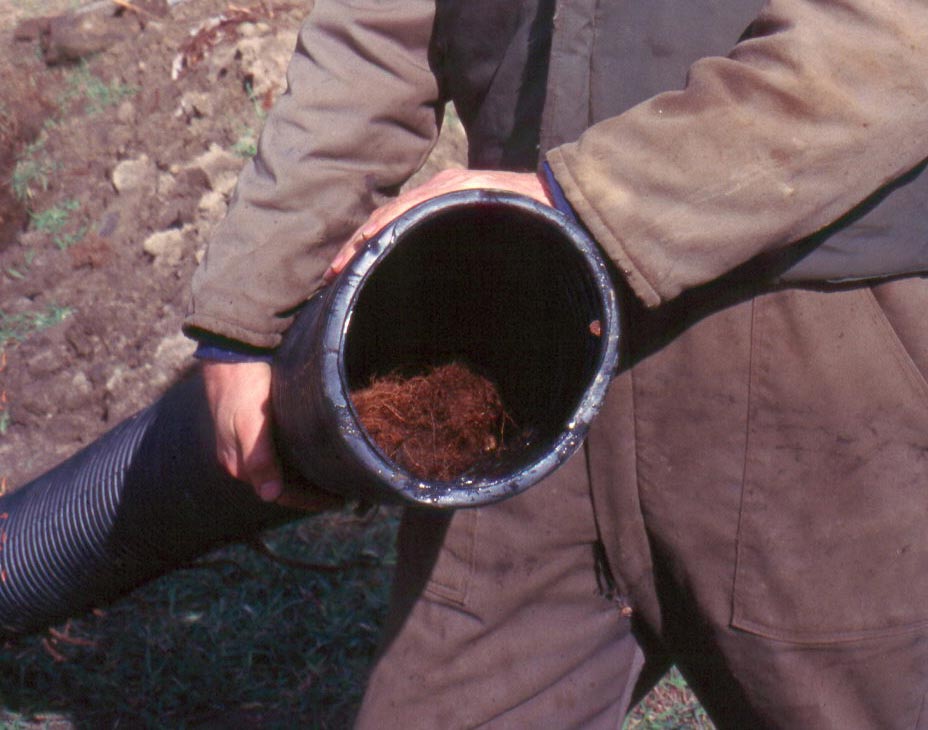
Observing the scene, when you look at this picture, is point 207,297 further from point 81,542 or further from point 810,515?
point 81,542

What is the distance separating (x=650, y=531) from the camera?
1.56 m

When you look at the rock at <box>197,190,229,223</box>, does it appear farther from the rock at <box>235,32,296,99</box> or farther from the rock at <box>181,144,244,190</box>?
the rock at <box>235,32,296,99</box>

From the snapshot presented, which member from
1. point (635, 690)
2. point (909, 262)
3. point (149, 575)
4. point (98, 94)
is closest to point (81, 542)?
point (149, 575)

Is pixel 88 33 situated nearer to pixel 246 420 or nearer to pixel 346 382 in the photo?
pixel 246 420

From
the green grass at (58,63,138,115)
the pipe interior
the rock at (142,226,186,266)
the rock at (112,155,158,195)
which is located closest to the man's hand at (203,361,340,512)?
the pipe interior

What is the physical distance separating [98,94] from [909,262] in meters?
4.67

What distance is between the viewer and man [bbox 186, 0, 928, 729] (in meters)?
1.18

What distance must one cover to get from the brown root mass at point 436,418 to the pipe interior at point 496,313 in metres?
0.03

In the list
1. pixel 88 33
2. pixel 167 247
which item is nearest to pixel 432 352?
pixel 167 247

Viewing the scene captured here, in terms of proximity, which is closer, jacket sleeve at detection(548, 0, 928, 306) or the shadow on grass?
jacket sleeve at detection(548, 0, 928, 306)

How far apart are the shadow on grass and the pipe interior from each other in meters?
1.56

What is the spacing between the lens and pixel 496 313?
154cm

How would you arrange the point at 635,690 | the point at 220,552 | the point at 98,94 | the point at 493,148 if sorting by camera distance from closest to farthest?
1. the point at 493,148
2. the point at 635,690
3. the point at 220,552
4. the point at 98,94

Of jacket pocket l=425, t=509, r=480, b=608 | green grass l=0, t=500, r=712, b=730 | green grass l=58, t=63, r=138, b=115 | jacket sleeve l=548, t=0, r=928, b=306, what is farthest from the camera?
green grass l=58, t=63, r=138, b=115
